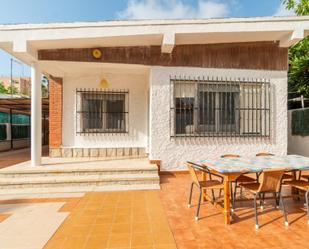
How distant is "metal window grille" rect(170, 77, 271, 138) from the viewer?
6.37 m

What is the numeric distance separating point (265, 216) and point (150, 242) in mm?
2013

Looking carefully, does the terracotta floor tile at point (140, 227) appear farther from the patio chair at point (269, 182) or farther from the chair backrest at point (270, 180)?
the chair backrest at point (270, 180)

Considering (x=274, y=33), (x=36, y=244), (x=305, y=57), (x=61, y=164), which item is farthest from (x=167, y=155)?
(x=305, y=57)

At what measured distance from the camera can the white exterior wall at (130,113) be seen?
287 inches

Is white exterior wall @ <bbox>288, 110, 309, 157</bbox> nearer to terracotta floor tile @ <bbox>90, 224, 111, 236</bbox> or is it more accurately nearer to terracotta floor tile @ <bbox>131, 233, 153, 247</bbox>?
terracotta floor tile @ <bbox>131, 233, 153, 247</bbox>

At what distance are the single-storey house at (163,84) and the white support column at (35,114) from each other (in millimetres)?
25

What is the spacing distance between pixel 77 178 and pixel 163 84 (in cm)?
333

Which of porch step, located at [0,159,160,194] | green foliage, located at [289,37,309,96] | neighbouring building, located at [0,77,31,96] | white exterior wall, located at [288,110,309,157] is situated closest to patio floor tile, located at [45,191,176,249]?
porch step, located at [0,159,160,194]

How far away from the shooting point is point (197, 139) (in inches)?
250

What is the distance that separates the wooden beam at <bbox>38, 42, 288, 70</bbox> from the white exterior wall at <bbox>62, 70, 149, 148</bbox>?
137cm

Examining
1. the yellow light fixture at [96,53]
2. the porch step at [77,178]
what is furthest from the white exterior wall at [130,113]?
the porch step at [77,178]

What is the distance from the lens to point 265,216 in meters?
3.57

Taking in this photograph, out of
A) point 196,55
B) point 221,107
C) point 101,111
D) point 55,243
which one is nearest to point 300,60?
point 221,107

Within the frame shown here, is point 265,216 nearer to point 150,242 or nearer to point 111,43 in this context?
point 150,242
